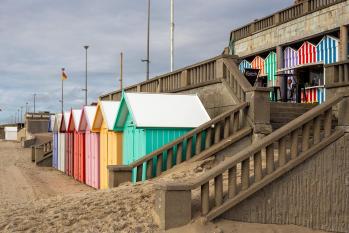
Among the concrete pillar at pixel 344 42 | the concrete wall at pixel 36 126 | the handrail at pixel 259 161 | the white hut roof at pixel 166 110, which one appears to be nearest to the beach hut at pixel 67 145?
the white hut roof at pixel 166 110

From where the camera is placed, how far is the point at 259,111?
1142 centimetres

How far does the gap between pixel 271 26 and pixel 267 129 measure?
13.4m

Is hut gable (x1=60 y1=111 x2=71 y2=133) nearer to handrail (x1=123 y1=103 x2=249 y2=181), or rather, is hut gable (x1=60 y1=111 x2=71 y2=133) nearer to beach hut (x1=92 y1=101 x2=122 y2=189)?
beach hut (x1=92 y1=101 x2=122 y2=189)

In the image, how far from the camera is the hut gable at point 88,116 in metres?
19.1

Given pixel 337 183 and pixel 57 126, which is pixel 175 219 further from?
pixel 57 126

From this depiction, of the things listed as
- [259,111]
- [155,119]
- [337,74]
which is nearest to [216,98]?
[155,119]

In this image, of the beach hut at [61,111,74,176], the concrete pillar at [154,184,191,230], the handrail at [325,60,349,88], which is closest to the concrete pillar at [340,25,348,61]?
the handrail at [325,60,349,88]

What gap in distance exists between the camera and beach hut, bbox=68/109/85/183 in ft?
70.2

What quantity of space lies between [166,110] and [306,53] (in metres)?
10.4

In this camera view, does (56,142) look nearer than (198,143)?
No

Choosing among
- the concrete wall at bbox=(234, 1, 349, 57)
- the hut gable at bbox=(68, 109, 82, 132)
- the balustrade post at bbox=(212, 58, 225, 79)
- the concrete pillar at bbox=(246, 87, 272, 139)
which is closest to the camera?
the concrete pillar at bbox=(246, 87, 272, 139)

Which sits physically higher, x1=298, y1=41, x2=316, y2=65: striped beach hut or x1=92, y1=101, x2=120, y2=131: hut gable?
x1=298, y1=41, x2=316, y2=65: striped beach hut

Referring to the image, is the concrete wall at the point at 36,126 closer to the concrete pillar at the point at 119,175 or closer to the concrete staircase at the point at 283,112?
the concrete staircase at the point at 283,112

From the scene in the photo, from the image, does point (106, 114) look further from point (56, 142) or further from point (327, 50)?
point (56, 142)
